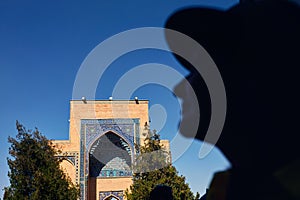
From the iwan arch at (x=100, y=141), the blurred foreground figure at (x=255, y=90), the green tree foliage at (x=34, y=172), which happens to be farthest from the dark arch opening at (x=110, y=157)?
the blurred foreground figure at (x=255, y=90)

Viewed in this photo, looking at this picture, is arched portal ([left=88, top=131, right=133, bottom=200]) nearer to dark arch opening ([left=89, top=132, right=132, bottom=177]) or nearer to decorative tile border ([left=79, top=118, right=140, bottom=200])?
dark arch opening ([left=89, top=132, right=132, bottom=177])

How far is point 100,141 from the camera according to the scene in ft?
39.8

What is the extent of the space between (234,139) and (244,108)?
0.15ft

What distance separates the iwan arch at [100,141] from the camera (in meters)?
11.5

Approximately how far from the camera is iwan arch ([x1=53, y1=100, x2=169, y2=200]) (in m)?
11.5

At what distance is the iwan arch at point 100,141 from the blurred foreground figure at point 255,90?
34.7 ft

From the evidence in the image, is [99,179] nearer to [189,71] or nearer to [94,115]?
[94,115]

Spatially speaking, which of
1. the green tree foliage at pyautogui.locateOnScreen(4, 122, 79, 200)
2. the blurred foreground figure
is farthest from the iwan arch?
the blurred foreground figure

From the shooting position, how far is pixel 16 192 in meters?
7.45

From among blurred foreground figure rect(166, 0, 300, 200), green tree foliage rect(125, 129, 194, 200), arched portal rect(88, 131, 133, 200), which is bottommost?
blurred foreground figure rect(166, 0, 300, 200)

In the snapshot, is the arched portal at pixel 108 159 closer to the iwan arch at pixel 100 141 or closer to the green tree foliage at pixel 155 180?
the iwan arch at pixel 100 141

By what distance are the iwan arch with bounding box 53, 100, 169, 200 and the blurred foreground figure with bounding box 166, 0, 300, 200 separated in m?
10.6

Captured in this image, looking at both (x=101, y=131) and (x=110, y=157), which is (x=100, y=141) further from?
(x=110, y=157)

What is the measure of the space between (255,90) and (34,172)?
7.87m
